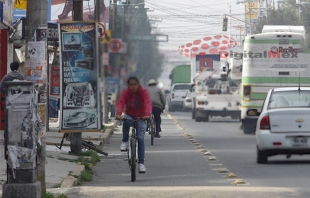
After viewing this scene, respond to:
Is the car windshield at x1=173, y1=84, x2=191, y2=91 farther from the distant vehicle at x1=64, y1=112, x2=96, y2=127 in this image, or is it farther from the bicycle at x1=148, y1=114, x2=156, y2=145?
the distant vehicle at x1=64, y1=112, x2=96, y2=127

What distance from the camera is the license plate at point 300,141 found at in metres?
16.0

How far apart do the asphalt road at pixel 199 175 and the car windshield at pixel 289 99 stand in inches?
42.4

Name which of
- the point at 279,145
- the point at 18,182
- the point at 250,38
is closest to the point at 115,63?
the point at 250,38

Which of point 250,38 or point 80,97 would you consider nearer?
point 80,97

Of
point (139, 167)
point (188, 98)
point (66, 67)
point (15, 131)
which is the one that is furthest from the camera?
point (188, 98)

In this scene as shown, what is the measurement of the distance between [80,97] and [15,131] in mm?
8625

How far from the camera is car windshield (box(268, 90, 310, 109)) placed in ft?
54.6

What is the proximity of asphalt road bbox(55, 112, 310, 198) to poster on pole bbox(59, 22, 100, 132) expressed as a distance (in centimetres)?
95

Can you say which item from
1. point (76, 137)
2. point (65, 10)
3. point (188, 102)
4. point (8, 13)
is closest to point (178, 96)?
point (188, 102)

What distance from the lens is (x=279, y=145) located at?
16.1m

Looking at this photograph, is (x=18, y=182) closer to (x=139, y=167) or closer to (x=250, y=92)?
(x=139, y=167)

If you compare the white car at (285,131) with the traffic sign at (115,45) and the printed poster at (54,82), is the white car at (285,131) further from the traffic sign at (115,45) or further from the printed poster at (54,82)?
the traffic sign at (115,45)

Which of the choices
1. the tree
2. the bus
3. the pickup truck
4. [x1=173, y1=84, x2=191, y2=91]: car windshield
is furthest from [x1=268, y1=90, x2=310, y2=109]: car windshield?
[x1=173, y1=84, x2=191, y2=91]: car windshield

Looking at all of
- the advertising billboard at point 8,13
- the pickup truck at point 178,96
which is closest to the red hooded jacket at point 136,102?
the advertising billboard at point 8,13
